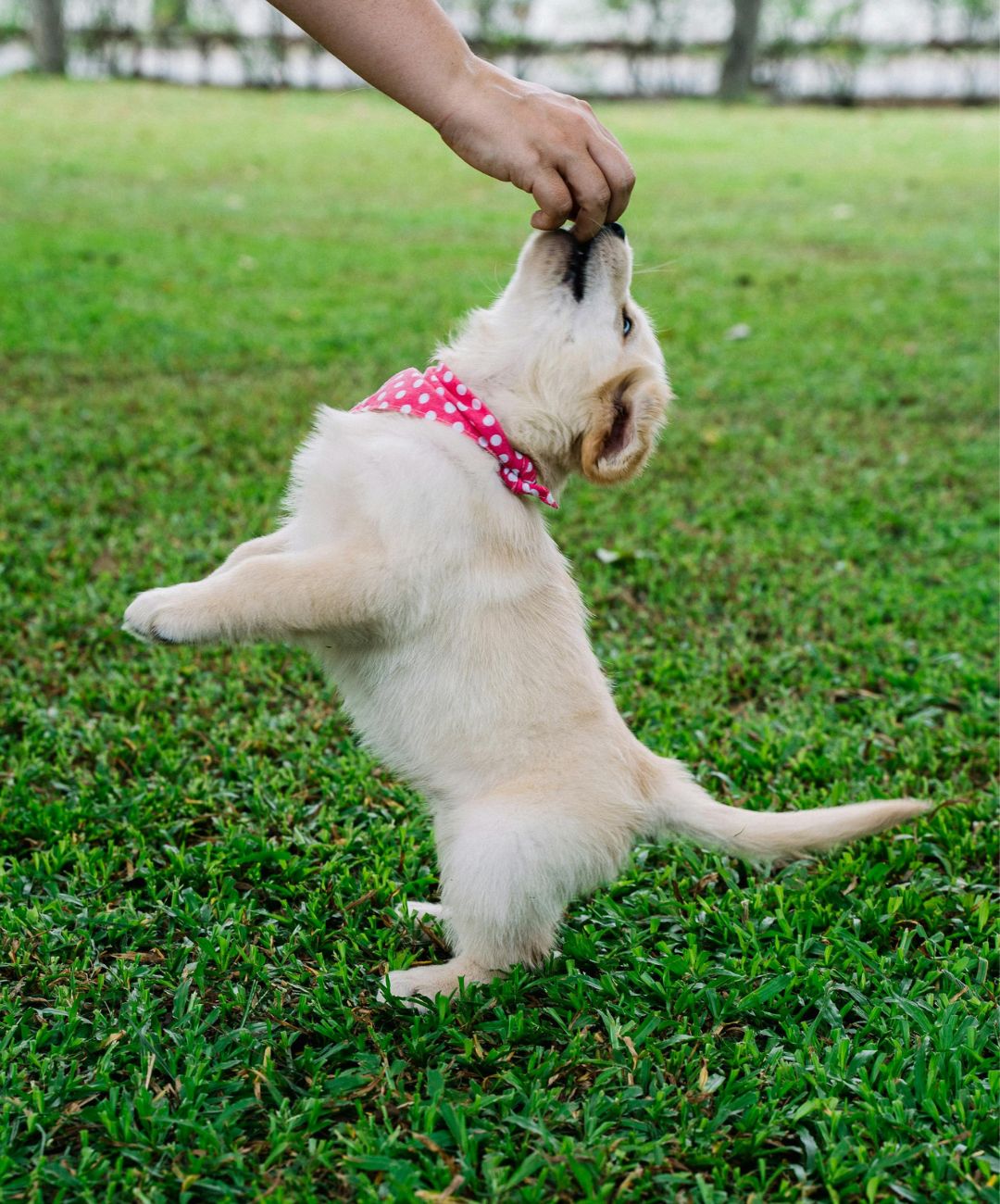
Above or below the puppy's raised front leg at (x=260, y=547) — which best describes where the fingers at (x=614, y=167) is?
above

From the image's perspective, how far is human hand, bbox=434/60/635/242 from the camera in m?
2.22

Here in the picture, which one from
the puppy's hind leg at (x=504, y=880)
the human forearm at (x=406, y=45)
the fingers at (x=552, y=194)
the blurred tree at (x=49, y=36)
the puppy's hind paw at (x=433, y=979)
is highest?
the blurred tree at (x=49, y=36)

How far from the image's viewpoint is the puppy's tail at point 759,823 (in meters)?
2.55

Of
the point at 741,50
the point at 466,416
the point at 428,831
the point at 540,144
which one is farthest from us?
the point at 741,50

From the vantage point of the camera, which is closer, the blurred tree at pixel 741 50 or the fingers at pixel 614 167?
the fingers at pixel 614 167

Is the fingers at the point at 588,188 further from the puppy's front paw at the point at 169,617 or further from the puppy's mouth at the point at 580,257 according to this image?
the puppy's front paw at the point at 169,617

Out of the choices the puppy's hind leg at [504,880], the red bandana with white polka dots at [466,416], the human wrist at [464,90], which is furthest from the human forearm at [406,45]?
the puppy's hind leg at [504,880]

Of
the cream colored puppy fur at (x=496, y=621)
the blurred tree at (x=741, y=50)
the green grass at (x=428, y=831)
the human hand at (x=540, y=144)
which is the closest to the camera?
the green grass at (x=428, y=831)

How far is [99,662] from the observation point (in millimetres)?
3676

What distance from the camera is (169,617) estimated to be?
2371 millimetres

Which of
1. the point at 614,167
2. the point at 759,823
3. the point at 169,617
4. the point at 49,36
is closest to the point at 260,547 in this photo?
the point at 169,617

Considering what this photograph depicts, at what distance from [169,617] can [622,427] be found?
1.04 m

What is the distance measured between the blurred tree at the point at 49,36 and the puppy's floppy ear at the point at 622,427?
25.0 m

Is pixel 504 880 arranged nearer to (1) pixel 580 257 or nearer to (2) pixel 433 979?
(2) pixel 433 979
